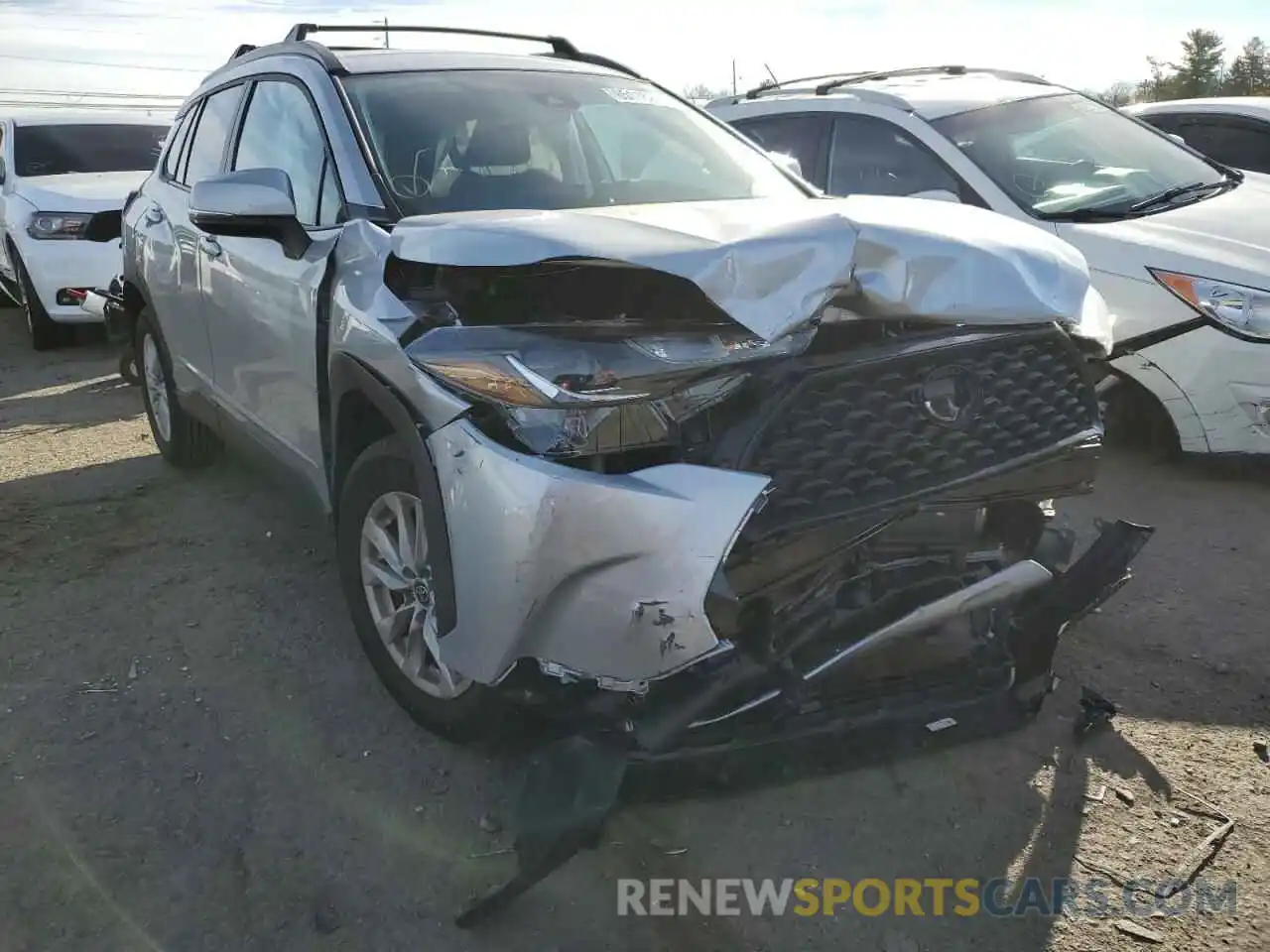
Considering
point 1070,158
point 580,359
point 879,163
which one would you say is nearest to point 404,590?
point 580,359

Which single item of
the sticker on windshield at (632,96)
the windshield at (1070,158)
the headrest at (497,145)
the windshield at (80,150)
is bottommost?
the windshield at (80,150)

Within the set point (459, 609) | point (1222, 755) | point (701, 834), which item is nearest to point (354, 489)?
point (459, 609)

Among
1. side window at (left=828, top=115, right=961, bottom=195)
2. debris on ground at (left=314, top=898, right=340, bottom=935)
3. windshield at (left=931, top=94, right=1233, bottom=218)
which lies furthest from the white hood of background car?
debris on ground at (left=314, top=898, right=340, bottom=935)

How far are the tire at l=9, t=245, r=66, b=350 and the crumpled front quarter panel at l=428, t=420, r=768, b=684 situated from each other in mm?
7852

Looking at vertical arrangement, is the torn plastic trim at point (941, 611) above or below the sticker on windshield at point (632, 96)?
below

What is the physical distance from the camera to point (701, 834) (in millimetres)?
2588

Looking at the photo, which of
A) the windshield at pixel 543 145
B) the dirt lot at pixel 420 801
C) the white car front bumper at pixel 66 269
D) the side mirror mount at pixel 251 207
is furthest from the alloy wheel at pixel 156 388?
the white car front bumper at pixel 66 269

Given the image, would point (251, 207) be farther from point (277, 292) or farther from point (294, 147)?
point (294, 147)

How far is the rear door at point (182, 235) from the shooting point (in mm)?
4266

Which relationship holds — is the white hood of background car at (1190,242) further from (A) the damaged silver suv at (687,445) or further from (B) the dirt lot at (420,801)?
(A) the damaged silver suv at (687,445)

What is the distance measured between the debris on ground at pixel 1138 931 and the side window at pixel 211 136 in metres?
3.96

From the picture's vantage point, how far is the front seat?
123 inches

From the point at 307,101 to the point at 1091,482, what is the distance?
103 inches

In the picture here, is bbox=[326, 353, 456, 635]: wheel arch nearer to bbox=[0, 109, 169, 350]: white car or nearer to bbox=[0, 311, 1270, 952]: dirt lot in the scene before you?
bbox=[0, 311, 1270, 952]: dirt lot
